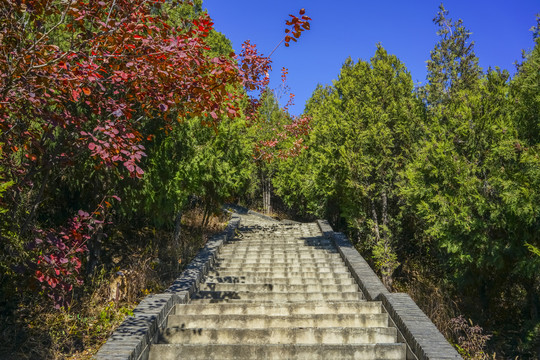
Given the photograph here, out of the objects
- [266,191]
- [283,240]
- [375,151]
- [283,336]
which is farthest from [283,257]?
[266,191]

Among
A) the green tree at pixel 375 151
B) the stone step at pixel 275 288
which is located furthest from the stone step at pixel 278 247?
the stone step at pixel 275 288

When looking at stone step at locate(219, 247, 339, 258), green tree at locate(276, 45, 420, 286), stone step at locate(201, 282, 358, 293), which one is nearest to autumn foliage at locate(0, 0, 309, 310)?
stone step at locate(201, 282, 358, 293)

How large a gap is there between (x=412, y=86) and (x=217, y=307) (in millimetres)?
10017

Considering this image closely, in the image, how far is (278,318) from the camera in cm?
617

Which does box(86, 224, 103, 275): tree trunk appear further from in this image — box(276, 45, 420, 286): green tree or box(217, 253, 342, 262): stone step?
box(276, 45, 420, 286): green tree

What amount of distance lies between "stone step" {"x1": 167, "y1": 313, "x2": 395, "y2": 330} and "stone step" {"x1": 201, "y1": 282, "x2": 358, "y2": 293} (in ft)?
6.50

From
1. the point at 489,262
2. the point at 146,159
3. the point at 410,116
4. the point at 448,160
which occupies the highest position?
the point at 410,116

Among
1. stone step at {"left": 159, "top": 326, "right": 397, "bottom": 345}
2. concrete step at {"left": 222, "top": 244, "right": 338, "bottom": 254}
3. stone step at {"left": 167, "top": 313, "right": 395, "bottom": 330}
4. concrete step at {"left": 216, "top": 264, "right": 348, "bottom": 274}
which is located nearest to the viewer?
stone step at {"left": 159, "top": 326, "right": 397, "bottom": 345}

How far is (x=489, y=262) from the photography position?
882cm

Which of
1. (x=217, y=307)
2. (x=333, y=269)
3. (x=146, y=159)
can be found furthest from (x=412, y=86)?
(x=217, y=307)

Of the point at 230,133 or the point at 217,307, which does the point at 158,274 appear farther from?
the point at 230,133

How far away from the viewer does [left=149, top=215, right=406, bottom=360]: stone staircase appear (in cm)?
530

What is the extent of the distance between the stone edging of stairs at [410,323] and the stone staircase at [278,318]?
171 mm

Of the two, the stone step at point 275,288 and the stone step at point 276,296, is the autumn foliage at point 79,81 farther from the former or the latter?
the stone step at point 275,288
